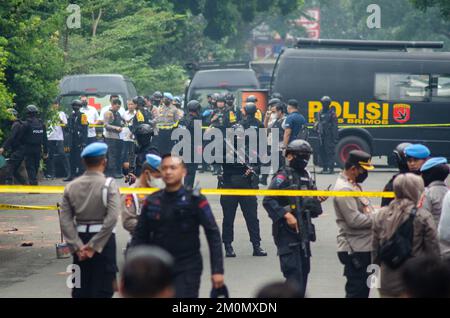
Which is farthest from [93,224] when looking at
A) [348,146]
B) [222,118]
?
[348,146]

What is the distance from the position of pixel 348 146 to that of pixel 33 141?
28.7ft

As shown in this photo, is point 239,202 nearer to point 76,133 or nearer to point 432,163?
point 432,163

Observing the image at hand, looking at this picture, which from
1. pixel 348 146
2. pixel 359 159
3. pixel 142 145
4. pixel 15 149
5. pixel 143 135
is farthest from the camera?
pixel 348 146

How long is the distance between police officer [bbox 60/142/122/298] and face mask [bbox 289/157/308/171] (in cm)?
192

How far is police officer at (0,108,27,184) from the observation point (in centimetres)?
1967

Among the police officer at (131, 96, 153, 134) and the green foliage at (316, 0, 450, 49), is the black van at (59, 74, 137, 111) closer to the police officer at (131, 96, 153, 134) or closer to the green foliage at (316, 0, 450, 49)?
the police officer at (131, 96, 153, 134)

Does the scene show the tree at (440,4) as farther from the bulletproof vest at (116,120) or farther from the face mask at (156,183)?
the face mask at (156,183)

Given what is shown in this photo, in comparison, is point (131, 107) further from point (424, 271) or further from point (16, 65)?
point (424, 271)

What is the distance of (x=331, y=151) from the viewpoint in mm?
25703

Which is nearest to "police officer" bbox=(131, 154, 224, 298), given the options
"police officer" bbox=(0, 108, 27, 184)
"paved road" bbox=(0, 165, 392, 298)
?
"paved road" bbox=(0, 165, 392, 298)

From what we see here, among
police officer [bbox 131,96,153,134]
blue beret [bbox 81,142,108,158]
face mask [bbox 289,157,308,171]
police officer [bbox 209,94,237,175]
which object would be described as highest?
blue beret [bbox 81,142,108,158]

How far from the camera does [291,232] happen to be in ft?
32.3
